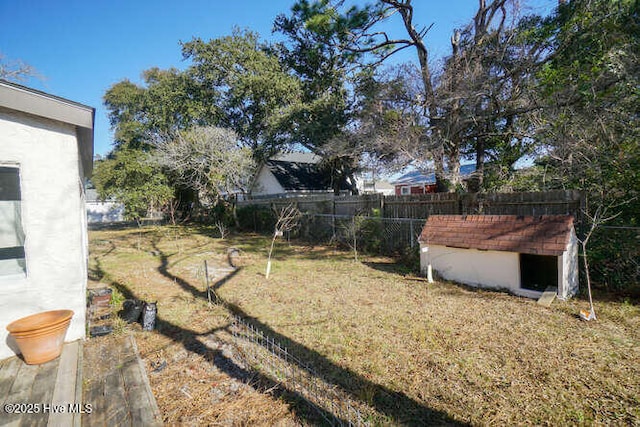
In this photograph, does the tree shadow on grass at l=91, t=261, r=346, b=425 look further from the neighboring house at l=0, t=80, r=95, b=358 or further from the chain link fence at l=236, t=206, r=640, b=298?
the chain link fence at l=236, t=206, r=640, b=298

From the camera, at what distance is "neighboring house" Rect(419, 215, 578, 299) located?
16.5 ft

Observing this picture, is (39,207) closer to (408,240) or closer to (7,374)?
(7,374)

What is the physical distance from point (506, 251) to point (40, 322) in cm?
709

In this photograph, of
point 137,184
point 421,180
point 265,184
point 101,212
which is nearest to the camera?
point 137,184

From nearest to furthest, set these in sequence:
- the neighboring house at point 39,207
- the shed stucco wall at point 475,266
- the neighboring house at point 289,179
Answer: the neighboring house at point 39,207
the shed stucco wall at point 475,266
the neighboring house at point 289,179

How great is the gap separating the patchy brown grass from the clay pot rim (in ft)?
3.43

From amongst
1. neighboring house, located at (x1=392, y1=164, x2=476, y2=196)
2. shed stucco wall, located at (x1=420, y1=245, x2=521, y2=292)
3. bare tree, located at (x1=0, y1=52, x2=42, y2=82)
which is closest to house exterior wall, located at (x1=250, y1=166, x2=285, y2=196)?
neighboring house, located at (x1=392, y1=164, x2=476, y2=196)

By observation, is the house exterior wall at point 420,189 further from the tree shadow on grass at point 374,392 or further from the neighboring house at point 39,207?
the neighboring house at point 39,207

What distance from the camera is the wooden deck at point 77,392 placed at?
249 cm

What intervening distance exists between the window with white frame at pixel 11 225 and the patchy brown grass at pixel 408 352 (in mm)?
1758

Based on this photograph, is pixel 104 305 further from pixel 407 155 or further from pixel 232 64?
pixel 232 64

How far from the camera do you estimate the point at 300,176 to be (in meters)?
22.8

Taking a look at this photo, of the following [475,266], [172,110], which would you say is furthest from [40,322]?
[172,110]

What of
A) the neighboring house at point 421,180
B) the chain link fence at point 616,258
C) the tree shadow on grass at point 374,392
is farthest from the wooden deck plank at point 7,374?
the neighboring house at point 421,180
